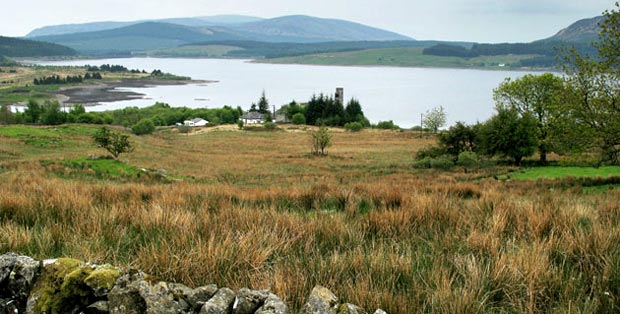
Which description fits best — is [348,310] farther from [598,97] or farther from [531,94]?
[531,94]

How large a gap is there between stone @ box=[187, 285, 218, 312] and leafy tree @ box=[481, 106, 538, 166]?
44363mm

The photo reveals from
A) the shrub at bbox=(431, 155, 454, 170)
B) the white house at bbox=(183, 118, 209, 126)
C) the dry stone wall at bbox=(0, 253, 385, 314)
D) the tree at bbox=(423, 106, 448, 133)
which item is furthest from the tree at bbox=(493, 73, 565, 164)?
the white house at bbox=(183, 118, 209, 126)

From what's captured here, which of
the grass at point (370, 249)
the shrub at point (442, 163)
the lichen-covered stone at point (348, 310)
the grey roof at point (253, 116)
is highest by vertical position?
the lichen-covered stone at point (348, 310)

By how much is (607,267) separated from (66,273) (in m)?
4.35

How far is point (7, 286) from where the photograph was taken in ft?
11.4

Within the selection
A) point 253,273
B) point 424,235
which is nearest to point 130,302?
point 253,273

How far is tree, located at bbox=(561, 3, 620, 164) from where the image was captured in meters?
20.5

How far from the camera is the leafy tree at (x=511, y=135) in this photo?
43.4m

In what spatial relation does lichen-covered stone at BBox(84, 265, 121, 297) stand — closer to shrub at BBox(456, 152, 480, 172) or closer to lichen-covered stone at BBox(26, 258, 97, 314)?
lichen-covered stone at BBox(26, 258, 97, 314)

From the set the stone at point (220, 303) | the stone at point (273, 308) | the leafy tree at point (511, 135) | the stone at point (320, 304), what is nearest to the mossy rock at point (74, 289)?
the stone at point (220, 303)

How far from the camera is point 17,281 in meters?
3.46

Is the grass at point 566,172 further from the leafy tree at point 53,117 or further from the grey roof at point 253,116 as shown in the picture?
the grey roof at point 253,116

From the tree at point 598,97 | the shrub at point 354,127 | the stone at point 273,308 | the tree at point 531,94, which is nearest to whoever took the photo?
the stone at point 273,308

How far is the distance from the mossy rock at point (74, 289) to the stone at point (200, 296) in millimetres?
612
